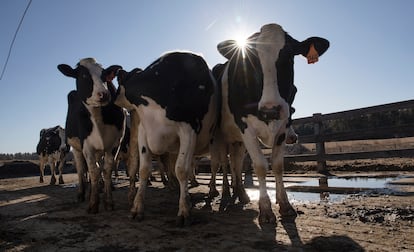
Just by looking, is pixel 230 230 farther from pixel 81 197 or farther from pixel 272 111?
pixel 81 197

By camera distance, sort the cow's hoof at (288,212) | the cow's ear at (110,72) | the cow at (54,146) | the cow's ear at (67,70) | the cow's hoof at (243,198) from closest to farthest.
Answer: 1. the cow's hoof at (288,212)
2. the cow's hoof at (243,198)
3. the cow's ear at (110,72)
4. the cow's ear at (67,70)
5. the cow at (54,146)

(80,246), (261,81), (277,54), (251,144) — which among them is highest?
(277,54)

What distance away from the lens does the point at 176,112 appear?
15.0 feet

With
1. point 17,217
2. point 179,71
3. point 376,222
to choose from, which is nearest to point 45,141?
point 17,217

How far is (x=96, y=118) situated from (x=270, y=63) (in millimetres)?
3240

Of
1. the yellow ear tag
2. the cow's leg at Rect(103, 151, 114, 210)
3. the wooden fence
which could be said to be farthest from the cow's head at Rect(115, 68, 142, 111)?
the wooden fence

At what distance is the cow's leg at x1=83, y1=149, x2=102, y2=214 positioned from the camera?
5.48m

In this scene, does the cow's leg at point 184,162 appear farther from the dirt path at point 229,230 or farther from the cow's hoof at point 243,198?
the cow's hoof at point 243,198

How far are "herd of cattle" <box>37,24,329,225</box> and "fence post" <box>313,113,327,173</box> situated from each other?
3263mm

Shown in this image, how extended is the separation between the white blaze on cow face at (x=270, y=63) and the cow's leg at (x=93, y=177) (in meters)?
3.02

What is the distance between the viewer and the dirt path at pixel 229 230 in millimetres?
3111

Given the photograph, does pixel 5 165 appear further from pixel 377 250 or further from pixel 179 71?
pixel 377 250

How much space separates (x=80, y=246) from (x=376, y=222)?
294cm

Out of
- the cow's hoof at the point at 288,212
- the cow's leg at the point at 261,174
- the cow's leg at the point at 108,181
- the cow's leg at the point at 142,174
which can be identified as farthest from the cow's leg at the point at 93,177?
the cow's hoof at the point at 288,212
